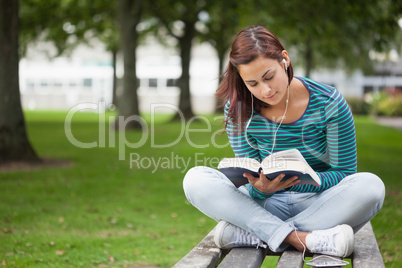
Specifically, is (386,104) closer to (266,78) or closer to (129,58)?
(129,58)

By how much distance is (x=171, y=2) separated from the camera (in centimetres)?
1830

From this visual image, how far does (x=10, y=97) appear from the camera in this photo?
30.5ft

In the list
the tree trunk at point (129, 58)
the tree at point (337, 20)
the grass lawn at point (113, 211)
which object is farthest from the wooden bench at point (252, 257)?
the tree trunk at point (129, 58)

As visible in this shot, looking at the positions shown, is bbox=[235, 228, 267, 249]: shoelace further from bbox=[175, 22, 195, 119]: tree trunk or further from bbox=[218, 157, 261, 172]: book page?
bbox=[175, 22, 195, 119]: tree trunk

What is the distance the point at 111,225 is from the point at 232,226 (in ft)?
9.05

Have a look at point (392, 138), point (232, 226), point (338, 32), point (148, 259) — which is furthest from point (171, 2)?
point (232, 226)

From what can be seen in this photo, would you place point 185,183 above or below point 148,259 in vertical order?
above

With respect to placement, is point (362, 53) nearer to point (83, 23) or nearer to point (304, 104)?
point (83, 23)

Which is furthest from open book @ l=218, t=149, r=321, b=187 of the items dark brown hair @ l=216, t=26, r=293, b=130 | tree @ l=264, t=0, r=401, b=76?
Answer: tree @ l=264, t=0, r=401, b=76

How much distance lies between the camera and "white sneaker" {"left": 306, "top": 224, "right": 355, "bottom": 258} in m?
2.76

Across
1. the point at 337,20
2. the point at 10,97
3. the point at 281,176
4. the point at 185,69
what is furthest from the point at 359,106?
the point at 281,176

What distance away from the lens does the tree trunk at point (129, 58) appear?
17109 mm

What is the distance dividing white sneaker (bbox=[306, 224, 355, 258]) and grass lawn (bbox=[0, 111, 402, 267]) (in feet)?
4.93

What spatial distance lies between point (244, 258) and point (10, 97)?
747 cm
